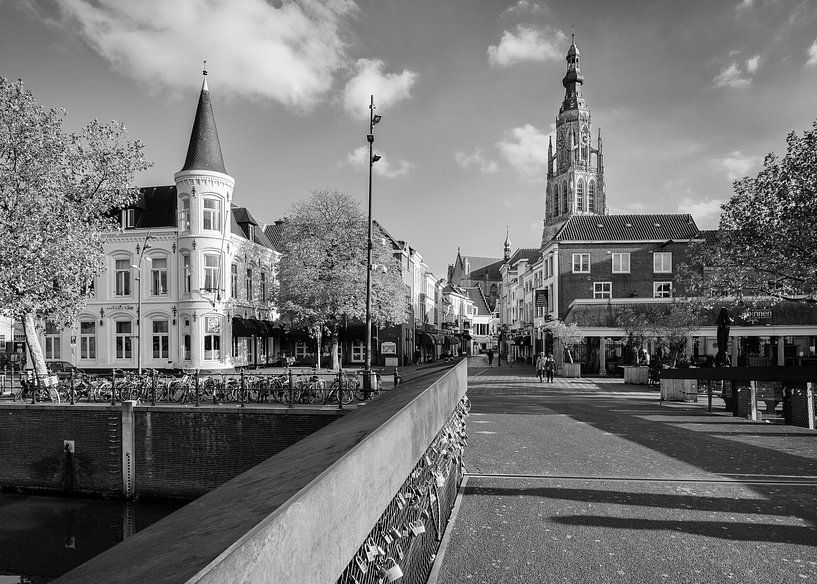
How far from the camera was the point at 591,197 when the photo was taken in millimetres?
97062

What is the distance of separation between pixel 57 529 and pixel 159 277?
70.0 ft

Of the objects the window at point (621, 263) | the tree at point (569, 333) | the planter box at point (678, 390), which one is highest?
the window at point (621, 263)

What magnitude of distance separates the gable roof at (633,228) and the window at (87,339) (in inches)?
1355

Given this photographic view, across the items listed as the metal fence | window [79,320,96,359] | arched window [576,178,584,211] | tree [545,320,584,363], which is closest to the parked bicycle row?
the metal fence

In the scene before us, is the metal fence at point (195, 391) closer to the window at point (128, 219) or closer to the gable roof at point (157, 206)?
the gable roof at point (157, 206)

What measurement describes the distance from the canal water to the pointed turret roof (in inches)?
840

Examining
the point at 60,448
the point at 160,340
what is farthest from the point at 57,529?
the point at 160,340

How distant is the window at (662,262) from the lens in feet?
145

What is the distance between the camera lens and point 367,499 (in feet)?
8.60

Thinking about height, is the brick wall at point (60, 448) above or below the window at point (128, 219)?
below

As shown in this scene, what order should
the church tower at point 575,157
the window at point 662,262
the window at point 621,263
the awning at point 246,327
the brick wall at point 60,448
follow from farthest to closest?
the church tower at point 575,157 → the window at point 621,263 → the window at point 662,262 → the awning at point 246,327 → the brick wall at point 60,448

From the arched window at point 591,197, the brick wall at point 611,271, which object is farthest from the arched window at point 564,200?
the brick wall at point 611,271

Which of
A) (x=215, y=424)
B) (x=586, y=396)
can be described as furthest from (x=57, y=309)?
(x=586, y=396)

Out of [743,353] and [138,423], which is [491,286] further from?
[138,423]
